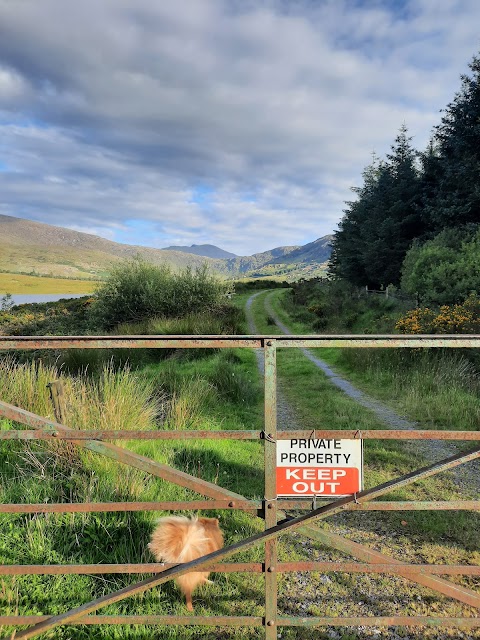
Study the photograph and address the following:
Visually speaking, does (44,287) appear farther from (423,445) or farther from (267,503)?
(267,503)

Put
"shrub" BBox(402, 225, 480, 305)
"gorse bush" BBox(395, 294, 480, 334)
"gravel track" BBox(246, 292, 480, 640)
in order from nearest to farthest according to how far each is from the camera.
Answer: "gravel track" BBox(246, 292, 480, 640) → "gorse bush" BBox(395, 294, 480, 334) → "shrub" BBox(402, 225, 480, 305)

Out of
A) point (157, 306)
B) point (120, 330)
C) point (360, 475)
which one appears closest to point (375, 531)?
point (360, 475)

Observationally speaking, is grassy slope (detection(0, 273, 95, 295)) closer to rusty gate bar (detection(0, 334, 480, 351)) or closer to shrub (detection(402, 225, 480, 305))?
shrub (detection(402, 225, 480, 305))

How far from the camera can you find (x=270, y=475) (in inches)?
80.3

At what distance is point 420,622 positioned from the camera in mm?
2080

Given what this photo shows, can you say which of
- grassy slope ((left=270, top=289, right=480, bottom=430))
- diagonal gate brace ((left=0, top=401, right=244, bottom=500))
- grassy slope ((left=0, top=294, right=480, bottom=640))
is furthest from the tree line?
diagonal gate brace ((left=0, top=401, right=244, bottom=500))

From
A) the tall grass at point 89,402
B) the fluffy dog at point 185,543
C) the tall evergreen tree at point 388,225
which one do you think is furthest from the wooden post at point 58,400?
the tall evergreen tree at point 388,225

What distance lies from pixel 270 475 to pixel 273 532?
0.86 ft

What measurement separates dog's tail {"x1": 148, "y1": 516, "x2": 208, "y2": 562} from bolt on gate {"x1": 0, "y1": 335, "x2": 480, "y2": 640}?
407 millimetres

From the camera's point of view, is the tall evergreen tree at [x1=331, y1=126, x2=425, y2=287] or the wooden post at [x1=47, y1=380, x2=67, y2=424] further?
the tall evergreen tree at [x1=331, y1=126, x2=425, y2=287]

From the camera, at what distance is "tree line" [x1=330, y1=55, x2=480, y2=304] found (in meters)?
16.5

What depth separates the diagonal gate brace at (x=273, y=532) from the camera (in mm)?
1966

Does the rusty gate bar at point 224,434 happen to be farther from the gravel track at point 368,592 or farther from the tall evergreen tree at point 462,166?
the tall evergreen tree at point 462,166

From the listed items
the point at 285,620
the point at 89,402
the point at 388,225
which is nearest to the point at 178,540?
the point at 285,620
